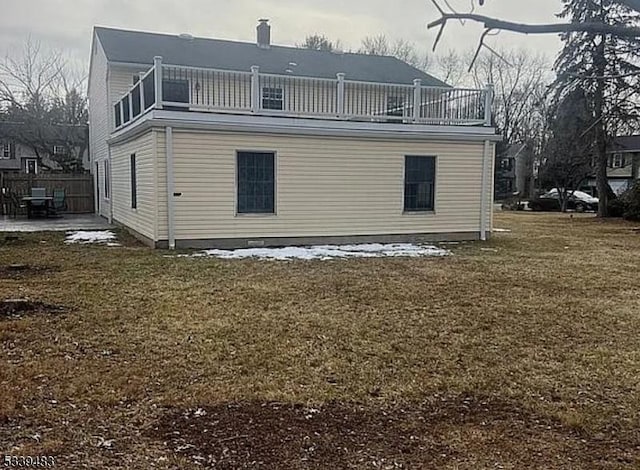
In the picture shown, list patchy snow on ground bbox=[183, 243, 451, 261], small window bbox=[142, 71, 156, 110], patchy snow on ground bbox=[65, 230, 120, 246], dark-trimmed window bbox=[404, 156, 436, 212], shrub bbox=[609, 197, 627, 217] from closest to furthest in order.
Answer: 1. patchy snow on ground bbox=[183, 243, 451, 261]
2. small window bbox=[142, 71, 156, 110]
3. patchy snow on ground bbox=[65, 230, 120, 246]
4. dark-trimmed window bbox=[404, 156, 436, 212]
5. shrub bbox=[609, 197, 627, 217]

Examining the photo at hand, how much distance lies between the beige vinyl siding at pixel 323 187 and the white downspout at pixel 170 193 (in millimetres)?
111

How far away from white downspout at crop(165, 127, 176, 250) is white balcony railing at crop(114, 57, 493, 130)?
25.0 inches

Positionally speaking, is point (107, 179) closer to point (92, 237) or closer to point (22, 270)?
point (92, 237)

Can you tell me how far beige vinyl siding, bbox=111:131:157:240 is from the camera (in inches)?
452

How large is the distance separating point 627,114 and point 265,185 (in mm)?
17511

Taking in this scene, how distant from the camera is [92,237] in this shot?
520 inches

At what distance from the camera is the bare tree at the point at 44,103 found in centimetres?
2792

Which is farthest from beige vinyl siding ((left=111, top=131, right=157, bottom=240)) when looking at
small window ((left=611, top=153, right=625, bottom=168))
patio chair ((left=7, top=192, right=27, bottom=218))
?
small window ((left=611, top=153, right=625, bottom=168))

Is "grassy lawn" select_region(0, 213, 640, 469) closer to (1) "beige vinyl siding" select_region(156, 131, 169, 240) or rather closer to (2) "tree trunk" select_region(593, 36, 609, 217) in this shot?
(1) "beige vinyl siding" select_region(156, 131, 169, 240)

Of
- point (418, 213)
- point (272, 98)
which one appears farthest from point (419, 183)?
Result: point (272, 98)

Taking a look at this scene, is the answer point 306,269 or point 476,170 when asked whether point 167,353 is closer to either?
point 306,269

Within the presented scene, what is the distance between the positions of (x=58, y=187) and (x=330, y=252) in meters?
14.7

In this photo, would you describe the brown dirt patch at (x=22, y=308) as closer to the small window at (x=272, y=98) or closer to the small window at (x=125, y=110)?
the small window at (x=125, y=110)

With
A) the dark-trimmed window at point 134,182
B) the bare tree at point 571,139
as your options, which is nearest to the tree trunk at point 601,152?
the bare tree at point 571,139
